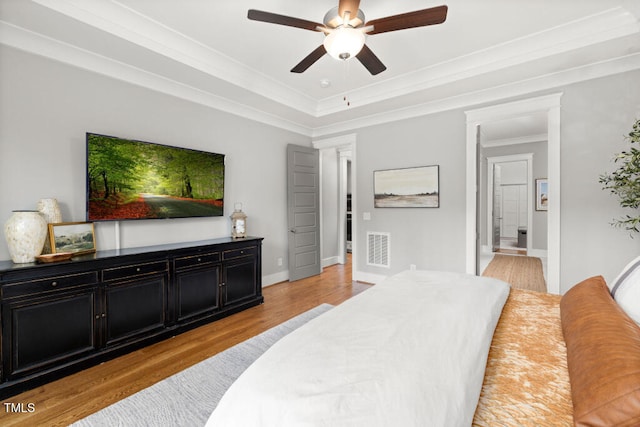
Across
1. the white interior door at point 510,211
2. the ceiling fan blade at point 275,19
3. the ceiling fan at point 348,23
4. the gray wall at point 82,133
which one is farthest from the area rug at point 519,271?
the ceiling fan blade at point 275,19

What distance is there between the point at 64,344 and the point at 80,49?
251cm

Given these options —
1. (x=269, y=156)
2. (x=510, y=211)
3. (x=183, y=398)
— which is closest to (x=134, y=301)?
(x=183, y=398)

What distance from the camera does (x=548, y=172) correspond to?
10.4 ft

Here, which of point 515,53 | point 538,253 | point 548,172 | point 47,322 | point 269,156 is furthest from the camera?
Result: point 538,253

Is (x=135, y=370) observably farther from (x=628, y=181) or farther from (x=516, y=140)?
(x=516, y=140)

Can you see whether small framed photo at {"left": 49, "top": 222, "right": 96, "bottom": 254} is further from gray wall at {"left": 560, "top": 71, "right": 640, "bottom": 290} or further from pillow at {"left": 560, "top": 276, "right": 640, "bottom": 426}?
gray wall at {"left": 560, "top": 71, "right": 640, "bottom": 290}

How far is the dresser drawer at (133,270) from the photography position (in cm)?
238

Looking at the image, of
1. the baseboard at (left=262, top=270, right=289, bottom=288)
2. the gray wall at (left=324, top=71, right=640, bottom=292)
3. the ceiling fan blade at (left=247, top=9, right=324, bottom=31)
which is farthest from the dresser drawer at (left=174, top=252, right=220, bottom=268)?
the gray wall at (left=324, top=71, right=640, bottom=292)

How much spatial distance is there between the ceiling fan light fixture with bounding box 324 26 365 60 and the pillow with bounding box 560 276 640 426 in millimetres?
2003

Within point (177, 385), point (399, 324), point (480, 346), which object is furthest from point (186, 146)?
point (480, 346)

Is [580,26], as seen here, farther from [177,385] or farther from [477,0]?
[177,385]

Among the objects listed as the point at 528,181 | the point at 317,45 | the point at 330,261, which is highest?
the point at 317,45

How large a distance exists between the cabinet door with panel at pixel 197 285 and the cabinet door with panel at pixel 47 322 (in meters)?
0.70

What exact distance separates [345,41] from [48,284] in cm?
274
